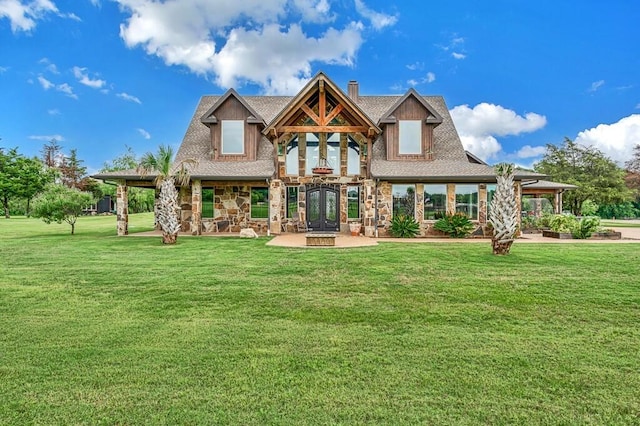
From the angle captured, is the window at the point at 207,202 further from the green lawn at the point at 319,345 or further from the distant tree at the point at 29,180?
the distant tree at the point at 29,180

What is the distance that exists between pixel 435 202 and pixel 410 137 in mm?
3588

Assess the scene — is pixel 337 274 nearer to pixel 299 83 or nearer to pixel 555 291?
pixel 555 291

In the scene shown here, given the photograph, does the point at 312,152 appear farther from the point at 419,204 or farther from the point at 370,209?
the point at 419,204

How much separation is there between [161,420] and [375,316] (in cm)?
322

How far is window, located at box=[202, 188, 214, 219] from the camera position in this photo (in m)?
17.6

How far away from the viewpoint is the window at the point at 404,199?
16.7 metres

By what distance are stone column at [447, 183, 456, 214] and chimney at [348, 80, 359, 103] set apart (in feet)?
26.5

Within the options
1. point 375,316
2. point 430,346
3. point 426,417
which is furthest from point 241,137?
→ point 426,417

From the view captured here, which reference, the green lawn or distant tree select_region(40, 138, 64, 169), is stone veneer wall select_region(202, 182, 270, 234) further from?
distant tree select_region(40, 138, 64, 169)

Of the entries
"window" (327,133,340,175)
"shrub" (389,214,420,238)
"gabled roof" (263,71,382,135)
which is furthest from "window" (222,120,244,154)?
"shrub" (389,214,420,238)

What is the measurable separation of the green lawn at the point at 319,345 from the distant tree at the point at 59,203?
9.25 meters

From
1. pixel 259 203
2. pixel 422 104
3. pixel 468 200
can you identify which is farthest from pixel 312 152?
pixel 468 200

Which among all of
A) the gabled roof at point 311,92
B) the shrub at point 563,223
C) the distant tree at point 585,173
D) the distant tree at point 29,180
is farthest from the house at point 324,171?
the distant tree at point 29,180

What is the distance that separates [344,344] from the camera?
4262 millimetres
